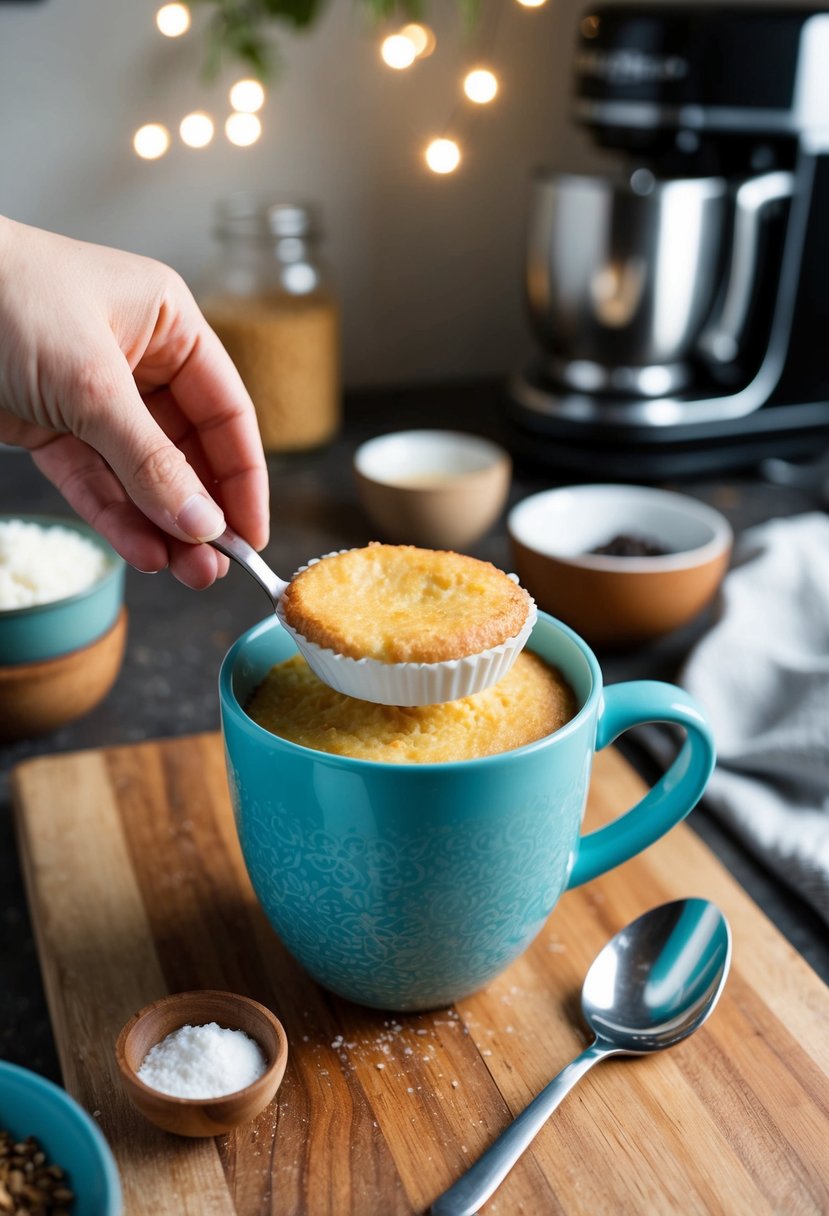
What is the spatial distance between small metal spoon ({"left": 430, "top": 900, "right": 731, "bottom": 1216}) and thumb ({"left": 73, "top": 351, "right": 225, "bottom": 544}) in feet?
1.31

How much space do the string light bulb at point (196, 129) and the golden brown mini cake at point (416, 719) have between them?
112cm

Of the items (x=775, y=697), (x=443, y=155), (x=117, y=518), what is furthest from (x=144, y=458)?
(x=443, y=155)

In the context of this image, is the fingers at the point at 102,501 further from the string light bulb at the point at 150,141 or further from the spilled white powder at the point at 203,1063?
the string light bulb at the point at 150,141

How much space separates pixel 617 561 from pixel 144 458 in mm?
572

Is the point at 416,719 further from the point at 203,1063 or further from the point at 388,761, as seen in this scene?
the point at 203,1063

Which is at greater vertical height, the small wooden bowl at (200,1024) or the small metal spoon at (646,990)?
the small wooden bowl at (200,1024)

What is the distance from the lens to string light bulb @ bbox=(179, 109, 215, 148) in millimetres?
1627

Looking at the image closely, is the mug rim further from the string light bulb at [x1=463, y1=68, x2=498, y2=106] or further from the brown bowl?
the string light bulb at [x1=463, y1=68, x2=498, y2=106]

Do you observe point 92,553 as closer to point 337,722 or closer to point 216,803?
point 216,803

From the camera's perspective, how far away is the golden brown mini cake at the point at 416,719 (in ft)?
2.30

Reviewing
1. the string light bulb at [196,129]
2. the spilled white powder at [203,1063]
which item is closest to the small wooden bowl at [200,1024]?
the spilled white powder at [203,1063]

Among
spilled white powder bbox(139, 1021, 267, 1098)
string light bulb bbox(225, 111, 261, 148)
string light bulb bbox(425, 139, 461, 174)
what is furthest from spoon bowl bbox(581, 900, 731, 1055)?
string light bulb bbox(225, 111, 261, 148)

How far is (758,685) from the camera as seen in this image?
3.78 ft

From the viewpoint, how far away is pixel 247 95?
1.65m
